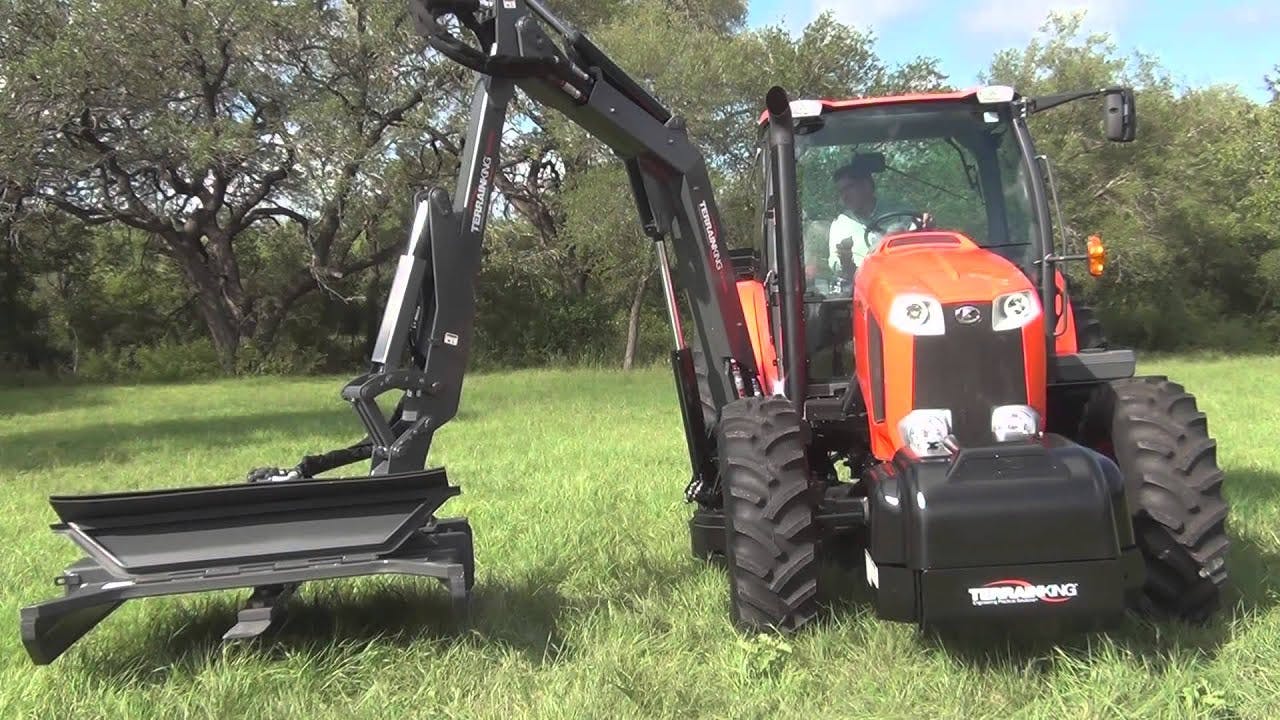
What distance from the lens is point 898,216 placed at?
15.5 ft

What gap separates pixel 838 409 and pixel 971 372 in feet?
2.65

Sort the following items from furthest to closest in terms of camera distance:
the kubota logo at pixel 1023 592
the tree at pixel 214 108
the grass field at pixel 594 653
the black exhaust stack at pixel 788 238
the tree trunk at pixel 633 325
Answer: the tree trunk at pixel 633 325 < the tree at pixel 214 108 < the black exhaust stack at pixel 788 238 < the grass field at pixel 594 653 < the kubota logo at pixel 1023 592

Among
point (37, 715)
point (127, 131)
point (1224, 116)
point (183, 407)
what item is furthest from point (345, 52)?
point (1224, 116)

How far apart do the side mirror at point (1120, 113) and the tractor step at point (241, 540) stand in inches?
130

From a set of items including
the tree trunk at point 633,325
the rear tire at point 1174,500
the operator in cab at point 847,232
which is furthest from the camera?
the tree trunk at point 633,325

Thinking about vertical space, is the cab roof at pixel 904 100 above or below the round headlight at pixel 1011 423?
above

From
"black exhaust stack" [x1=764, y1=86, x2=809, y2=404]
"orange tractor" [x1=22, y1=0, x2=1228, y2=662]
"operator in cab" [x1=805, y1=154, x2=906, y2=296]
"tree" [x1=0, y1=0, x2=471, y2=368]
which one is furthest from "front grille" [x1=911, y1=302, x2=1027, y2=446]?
"tree" [x1=0, y1=0, x2=471, y2=368]

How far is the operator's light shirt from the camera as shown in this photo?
4617 millimetres

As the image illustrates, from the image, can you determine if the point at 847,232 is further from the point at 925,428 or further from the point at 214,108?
the point at 214,108

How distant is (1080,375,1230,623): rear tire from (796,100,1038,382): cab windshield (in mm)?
1120

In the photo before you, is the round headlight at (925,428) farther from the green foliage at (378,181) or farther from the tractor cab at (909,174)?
the green foliage at (378,181)

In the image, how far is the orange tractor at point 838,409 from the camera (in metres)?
3.13

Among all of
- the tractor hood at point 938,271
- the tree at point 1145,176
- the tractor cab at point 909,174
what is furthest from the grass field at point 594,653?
the tree at point 1145,176

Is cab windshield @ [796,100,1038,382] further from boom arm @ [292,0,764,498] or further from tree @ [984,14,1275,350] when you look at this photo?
tree @ [984,14,1275,350]
